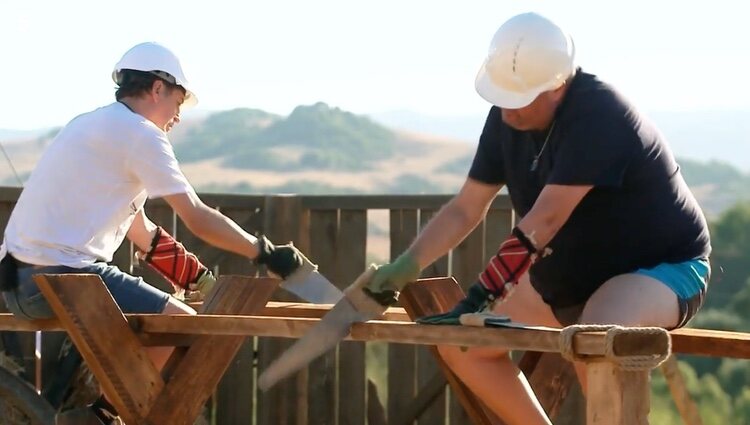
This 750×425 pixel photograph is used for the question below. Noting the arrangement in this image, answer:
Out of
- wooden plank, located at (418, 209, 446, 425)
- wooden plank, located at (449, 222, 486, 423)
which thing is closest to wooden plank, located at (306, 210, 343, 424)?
wooden plank, located at (418, 209, 446, 425)

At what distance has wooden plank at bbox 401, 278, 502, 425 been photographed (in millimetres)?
5320

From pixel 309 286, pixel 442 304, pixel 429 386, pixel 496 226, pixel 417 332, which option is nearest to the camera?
pixel 417 332

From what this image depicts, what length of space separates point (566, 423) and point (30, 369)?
2719 millimetres

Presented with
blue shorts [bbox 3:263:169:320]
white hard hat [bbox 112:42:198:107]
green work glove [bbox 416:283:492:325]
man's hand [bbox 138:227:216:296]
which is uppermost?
white hard hat [bbox 112:42:198:107]

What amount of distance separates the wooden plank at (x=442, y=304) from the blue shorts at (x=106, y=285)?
908 mm

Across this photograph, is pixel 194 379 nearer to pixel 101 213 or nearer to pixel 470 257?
pixel 101 213

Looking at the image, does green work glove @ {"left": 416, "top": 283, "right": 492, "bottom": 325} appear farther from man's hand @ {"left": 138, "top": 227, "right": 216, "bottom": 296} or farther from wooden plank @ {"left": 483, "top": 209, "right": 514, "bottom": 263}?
wooden plank @ {"left": 483, "top": 209, "right": 514, "bottom": 263}

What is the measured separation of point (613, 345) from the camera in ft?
13.2

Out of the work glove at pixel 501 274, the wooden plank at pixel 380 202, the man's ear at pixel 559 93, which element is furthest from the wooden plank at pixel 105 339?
the wooden plank at pixel 380 202

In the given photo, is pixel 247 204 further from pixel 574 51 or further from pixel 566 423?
pixel 574 51

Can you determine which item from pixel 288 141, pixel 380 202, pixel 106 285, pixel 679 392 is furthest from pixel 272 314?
pixel 288 141

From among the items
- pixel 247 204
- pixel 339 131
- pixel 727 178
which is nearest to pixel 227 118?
pixel 339 131

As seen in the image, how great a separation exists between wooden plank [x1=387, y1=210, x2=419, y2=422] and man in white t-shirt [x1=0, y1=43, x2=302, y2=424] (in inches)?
84.9

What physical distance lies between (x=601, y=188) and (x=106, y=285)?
1865 mm
